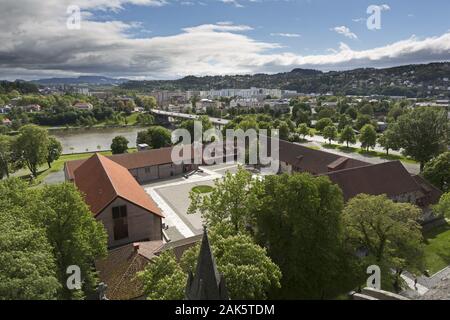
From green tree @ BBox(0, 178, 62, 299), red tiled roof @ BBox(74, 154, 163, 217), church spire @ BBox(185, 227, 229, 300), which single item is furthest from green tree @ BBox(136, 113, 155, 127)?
church spire @ BBox(185, 227, 229, 300)

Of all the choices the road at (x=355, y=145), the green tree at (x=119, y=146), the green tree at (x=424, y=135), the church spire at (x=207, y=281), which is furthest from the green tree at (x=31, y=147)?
the road at (x=355, y=145)

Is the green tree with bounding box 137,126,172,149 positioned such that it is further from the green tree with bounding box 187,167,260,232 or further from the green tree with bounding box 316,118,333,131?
the green tree with bounding box 187,167,260,232

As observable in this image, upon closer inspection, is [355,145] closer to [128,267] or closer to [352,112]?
[352,112]

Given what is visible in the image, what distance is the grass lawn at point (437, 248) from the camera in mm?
29328

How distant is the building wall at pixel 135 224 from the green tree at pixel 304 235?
13.7 meters

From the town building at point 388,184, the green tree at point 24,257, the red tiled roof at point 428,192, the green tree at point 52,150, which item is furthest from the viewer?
the green tree at point 52,150

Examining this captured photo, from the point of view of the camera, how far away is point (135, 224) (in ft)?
112

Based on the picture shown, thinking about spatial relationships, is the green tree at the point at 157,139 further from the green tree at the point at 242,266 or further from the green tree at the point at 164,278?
the green tree at the point at 164,278

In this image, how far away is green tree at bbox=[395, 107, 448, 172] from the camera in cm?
5712

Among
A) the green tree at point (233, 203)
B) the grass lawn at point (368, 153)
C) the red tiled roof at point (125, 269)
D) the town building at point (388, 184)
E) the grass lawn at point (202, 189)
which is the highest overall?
the green tree at point (233, 203)

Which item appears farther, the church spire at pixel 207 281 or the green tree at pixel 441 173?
the green tree at pixel 441 173

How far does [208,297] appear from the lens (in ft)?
46.0
